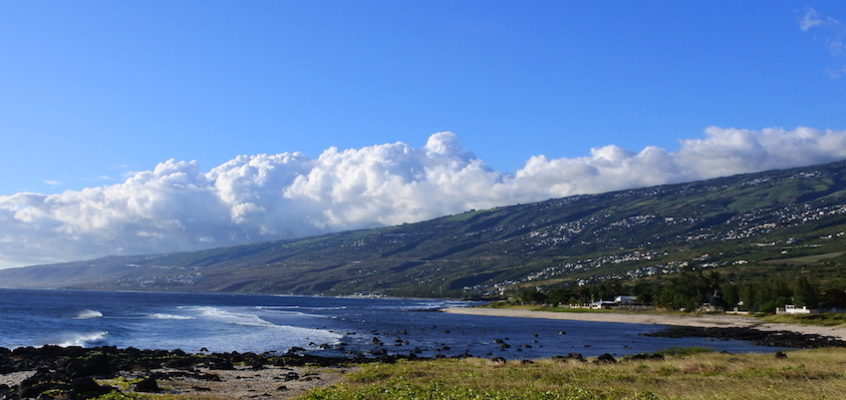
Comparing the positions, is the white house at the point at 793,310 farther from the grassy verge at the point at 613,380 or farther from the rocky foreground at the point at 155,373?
the rocky foreground at the point at 155,373

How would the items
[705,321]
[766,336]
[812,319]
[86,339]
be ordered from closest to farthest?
[86,339]
[766,336]
[812,319]
[705,321]

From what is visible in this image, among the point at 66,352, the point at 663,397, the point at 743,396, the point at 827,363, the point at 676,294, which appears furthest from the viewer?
the point at 676,294

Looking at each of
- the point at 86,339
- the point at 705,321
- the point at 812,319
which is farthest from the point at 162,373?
the point at 705,321

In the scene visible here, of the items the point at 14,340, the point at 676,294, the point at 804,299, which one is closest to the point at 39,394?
the point at 14,340

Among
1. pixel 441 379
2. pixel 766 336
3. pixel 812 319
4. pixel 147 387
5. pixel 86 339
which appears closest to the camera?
pixel 147 387

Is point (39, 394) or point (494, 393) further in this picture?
point (39, 394)

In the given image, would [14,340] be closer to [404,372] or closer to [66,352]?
[66,352]

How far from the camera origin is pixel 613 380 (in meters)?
43.7

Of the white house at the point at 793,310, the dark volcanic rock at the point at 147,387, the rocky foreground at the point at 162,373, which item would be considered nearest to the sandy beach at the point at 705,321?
the white house at the point at 793,310

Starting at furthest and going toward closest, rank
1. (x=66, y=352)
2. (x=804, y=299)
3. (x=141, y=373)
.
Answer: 1. (x=804, y=299)
2. (x=66, y=352)
3. (x=141, y=373)

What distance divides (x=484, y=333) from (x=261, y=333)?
1658 inches

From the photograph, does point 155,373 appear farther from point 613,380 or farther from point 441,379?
point 613,380

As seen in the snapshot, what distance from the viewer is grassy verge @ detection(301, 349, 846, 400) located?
34031 mm

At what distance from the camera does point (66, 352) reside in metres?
75.9
